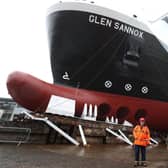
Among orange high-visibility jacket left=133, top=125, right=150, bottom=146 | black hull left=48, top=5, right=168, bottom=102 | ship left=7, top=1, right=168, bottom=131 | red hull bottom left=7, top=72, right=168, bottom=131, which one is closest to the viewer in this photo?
orange high-visibility jacket left=133, top=125, right=150, bottom=146

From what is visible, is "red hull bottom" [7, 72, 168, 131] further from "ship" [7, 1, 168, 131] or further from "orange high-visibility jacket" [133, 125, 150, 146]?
"orange high-visibility jacket" [133, 125, 150, 146]

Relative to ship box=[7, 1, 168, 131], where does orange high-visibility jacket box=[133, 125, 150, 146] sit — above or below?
below

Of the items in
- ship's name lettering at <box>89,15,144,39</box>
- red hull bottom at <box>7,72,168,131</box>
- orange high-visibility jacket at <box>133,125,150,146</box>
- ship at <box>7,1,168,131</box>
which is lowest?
orange high-visibility jacket at <box>133,125,150,146</box>

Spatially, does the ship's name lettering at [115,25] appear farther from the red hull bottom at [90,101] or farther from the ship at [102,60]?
the red hull bottom at [90,101]

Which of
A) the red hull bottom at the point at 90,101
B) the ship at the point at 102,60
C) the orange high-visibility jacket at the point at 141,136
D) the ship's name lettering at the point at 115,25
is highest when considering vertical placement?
the ship's name lettering at the point at 115,25

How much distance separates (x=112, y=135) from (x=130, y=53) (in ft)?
11.2

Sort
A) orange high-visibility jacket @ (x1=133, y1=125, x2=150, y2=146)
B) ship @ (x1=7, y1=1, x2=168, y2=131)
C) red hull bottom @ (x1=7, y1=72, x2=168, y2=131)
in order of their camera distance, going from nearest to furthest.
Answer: orange high-visibility jacket @ (x1=133, y1=125, x2=150, y2=146)
red hull bottom @ (x1=7, y1=72, x2=168, y2=131)
ship @ (x1=7, y1=1, x2=168, y2=131)

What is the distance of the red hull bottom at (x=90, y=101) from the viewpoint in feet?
30.2

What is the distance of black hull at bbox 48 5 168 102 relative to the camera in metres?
10.7

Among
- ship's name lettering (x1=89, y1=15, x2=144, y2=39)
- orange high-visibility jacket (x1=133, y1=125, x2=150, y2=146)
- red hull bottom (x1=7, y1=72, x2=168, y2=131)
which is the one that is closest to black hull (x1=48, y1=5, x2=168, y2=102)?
ship's name lettering (x1=89, y1=15, x2=144, y2=39)

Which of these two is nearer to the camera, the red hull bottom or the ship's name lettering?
the red hull bottom

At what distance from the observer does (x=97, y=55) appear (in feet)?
35.4

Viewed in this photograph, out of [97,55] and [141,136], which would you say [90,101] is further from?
[141,136]

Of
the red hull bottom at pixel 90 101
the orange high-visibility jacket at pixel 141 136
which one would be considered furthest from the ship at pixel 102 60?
the orange high-visibility jacket at pixel 141 136
